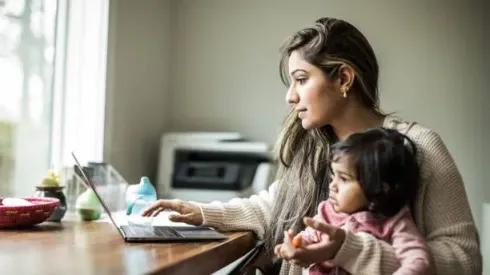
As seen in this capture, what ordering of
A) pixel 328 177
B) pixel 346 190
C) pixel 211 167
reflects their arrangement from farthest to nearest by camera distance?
1. pixel 211 167
2. pixel 328 177
3. pixel 346 190

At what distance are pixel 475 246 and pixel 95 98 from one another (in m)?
1.43

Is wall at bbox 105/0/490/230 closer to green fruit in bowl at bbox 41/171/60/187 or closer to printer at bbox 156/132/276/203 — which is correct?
printer at bbox 156/132/276/203

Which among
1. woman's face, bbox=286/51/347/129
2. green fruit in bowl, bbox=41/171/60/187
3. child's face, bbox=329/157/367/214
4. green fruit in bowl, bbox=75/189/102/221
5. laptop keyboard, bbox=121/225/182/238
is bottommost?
green fruit in bowl, bbox=75/189/102/221

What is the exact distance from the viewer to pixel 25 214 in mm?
A: 1452

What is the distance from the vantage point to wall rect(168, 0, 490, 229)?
8.31ft

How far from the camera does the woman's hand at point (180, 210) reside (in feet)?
5.10

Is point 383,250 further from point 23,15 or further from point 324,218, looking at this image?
point 23,15

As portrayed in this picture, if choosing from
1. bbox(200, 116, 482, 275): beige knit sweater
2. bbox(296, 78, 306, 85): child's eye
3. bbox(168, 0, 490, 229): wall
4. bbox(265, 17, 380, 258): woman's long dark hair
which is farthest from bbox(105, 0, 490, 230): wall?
bbox(200, 116, 482, 275): beige knit sweater

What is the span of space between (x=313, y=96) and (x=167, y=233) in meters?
0.45

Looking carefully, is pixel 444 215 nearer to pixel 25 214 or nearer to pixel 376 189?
pixel 376 189

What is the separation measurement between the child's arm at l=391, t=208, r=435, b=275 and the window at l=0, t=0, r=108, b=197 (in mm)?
1259

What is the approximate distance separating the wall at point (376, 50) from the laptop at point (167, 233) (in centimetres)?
120

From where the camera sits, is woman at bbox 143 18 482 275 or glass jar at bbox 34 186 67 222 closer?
woman at bbox 143 18 482 275

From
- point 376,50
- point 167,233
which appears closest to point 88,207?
point 167,233
